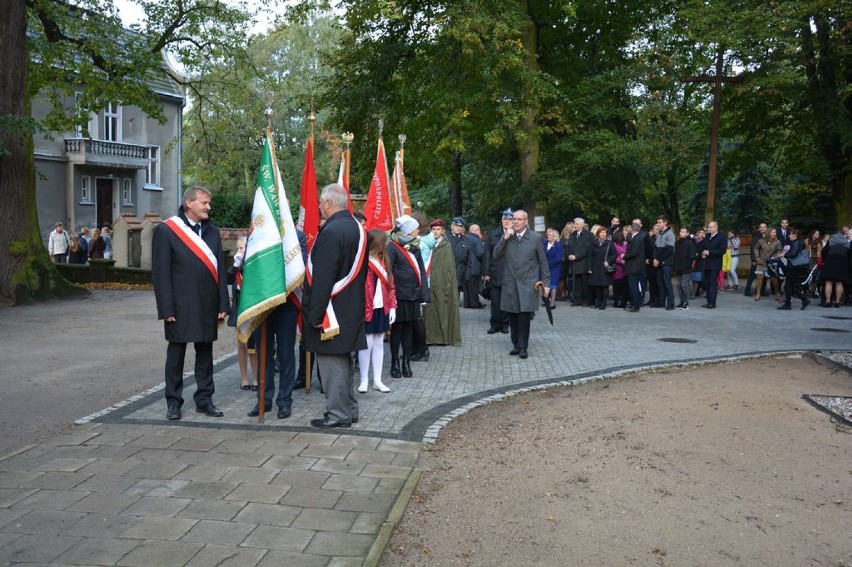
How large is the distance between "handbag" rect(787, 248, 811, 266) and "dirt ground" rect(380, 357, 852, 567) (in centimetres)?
1118

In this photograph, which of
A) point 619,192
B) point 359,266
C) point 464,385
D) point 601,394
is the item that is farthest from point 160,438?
point 619,192

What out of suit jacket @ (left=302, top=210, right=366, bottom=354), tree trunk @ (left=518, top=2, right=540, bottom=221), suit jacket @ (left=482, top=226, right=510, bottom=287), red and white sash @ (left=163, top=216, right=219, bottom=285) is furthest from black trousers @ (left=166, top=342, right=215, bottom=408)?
tree trunk @ (left=518, top=2, right=540, bottom=221)

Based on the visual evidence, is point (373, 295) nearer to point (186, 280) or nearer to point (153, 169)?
point (186, 280)

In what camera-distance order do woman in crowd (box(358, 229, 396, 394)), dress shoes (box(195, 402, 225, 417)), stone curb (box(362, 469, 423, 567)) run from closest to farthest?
stone curb (box(362, 469, 423, 567)) < dress shoes (box(195, 402, 225, 417)) < woman in crowd (box(358, 229, 396, 394))

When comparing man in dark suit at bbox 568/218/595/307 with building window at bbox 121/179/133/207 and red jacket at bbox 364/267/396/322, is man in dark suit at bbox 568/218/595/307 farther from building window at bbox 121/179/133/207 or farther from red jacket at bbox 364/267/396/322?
building window at bbox 121/179/133/207

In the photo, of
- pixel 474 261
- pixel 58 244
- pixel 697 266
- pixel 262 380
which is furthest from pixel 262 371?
pixel 58 244

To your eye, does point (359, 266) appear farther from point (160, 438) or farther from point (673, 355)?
point (673, 355)

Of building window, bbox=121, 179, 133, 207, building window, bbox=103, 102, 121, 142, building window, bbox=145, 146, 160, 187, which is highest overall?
building window, bbox=103, 102, 121, 142

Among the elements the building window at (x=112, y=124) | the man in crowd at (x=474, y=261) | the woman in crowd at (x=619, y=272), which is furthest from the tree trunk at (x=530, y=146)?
the building window at (x=112, y=124)

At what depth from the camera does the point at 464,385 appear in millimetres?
9391

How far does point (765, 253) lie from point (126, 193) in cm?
3255

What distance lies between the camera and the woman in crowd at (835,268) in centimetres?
1938

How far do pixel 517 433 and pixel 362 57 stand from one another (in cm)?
2173

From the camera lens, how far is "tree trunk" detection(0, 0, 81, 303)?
18.7 meters
